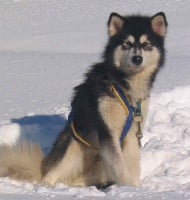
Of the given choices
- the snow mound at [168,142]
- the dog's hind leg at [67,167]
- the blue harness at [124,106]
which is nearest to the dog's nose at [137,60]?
the blue harness at [124,106]

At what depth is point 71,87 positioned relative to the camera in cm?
704

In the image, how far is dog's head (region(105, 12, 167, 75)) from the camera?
4.32m

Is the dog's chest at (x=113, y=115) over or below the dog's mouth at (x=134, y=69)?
below

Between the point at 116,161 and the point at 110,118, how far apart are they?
0.34 meters

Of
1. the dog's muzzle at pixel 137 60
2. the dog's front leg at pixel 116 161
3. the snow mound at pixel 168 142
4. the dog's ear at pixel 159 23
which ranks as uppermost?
the dog's ear at pixel 159 23

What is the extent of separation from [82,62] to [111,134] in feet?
13.1

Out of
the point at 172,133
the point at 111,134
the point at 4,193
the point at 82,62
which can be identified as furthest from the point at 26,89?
the point at 4,193

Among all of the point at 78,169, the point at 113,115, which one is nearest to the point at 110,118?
the point at 113,115

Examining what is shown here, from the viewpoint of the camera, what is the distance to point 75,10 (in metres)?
12.9

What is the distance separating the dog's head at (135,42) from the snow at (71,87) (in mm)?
942

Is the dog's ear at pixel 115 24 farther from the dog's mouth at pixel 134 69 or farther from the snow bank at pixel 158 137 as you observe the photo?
the snow bank at pixel 158 137

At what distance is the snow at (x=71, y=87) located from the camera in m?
4.35

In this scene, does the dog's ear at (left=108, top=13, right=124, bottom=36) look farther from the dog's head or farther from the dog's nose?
the dog's nose

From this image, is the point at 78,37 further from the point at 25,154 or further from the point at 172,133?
the point at 25,154
